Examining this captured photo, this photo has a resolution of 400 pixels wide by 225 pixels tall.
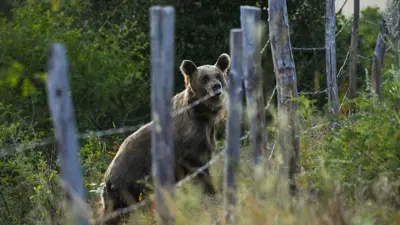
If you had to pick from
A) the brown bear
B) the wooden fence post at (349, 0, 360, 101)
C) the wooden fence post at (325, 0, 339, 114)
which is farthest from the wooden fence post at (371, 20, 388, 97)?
the brown bear

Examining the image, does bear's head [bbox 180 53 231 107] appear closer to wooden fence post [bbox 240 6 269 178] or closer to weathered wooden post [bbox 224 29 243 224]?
wooden fence post [bbox 240 6 269 178]

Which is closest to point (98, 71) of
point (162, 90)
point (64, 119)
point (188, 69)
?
point (188, 69)

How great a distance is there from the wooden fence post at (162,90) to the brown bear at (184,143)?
3.89 m

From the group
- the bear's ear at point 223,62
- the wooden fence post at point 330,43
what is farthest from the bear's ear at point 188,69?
the wooden fence post at point 330,43

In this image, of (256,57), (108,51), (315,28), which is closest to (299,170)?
(256,57)

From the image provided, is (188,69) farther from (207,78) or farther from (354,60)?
(354,60)

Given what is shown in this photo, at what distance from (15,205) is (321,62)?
11.4 meters

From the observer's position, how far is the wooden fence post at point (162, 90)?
4707 millimetres

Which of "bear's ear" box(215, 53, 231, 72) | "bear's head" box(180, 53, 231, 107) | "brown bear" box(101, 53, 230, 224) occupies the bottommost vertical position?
"brown bear" box(101, 53, 230, 224)

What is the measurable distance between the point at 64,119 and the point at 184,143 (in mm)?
5416

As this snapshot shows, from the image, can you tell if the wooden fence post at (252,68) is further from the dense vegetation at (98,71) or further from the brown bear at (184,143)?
the brown bear at (184,143)

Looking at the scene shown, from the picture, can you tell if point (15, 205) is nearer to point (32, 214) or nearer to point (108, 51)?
point (32, 214)

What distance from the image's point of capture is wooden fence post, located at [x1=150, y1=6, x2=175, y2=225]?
471 cm

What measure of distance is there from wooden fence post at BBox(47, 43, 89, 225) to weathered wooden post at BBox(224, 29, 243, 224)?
4.28 feet
